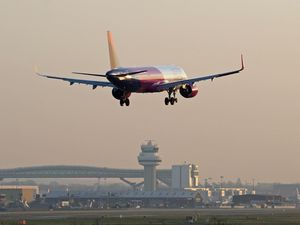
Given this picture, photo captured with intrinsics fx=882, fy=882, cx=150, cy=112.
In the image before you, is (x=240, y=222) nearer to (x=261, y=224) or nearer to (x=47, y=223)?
(x=261, y=224)

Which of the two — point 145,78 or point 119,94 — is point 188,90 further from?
point 119,94

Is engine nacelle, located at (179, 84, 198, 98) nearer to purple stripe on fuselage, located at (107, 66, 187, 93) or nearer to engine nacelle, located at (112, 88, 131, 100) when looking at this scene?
purple stripe on fuselage, located at (107, 66, 187, 93)

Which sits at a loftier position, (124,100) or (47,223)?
(124,100)

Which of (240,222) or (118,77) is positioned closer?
(118,77)

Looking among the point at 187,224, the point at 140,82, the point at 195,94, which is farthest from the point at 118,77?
the point at 187,224

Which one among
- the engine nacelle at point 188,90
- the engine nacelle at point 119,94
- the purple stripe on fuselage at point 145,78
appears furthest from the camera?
the engine nacelle at point 188,90

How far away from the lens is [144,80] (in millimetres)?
115375

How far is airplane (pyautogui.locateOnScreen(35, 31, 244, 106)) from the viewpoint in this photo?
112m

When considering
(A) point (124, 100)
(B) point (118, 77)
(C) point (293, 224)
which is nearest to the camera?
(B) point (118, 77)

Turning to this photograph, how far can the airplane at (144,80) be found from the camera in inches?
4407

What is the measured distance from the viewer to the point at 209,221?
178 m

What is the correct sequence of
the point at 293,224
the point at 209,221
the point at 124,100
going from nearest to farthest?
the point at 124,100 → the point at 293,224 → the point at 209,221

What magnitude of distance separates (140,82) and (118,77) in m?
4.38

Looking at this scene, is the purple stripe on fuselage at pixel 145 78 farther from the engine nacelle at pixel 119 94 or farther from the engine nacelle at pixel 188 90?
the engine nacelle at pixel 119 94
